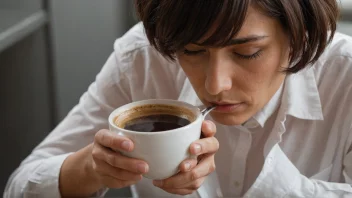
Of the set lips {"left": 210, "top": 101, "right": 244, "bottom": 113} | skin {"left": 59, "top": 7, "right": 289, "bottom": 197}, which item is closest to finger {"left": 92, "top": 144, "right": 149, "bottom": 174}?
skin {"left": 59, "top": 7, "right": 289, "bottom": 197}

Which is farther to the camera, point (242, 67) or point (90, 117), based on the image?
point (90, 117)

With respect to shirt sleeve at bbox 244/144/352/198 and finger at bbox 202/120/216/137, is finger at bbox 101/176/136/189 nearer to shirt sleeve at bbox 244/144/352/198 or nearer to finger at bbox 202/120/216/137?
finger at bbox 202/120/216/137

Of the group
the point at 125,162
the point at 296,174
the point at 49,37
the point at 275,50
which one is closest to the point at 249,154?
the point at 296,174

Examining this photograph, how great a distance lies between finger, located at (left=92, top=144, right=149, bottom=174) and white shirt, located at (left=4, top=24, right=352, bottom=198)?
0.29m

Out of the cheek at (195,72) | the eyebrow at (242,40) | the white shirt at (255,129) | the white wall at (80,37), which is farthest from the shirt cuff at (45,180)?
the white wall at (80,37)

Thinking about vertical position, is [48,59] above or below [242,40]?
below

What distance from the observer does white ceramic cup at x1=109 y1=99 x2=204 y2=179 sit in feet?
2.38

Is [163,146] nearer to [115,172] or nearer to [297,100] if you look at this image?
[115,172]

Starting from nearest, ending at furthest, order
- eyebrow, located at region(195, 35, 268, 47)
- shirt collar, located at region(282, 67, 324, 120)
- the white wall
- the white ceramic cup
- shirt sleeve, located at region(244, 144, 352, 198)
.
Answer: the white ceramic cup < eyebrow, located at region(195, 35, 268, 47) < shirt sleeve, located at region(244, 144, 352, 198) < shirt collar, located at region(282, 67, 324, 120) < the white wall

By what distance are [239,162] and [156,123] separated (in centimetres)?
39

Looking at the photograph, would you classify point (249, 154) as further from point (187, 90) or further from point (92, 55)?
point (92, 55)

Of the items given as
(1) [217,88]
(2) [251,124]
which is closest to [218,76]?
(1) [217,88]

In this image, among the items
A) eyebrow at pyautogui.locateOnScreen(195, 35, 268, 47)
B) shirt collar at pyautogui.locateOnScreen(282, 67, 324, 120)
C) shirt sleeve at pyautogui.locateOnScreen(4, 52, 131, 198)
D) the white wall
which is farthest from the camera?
the white wall

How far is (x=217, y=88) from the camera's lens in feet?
2.75
